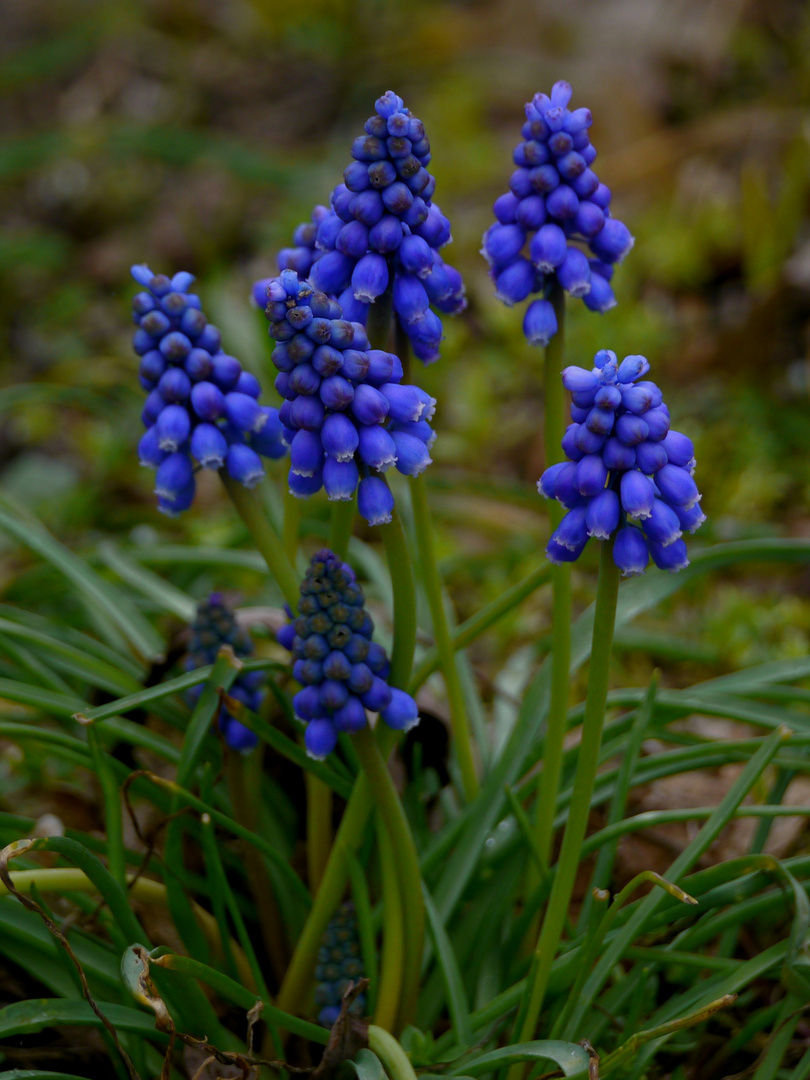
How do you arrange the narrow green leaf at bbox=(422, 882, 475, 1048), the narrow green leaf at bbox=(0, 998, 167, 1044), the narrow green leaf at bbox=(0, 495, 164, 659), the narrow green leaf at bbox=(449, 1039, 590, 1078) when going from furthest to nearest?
the narrow green leaf at bbox=(0, 495, 164, 659) < the narrow green leaf at bbox=(422, 882, 475, 1048) < the narrow green leaf at bbox=(0, 998, 167, 1044) < the narrow green leaf at bbox=(449, 1039, 590, 1078)

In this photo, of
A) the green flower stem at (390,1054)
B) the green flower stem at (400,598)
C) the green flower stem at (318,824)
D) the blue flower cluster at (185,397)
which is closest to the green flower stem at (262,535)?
the blue flower cluster at (185,397)

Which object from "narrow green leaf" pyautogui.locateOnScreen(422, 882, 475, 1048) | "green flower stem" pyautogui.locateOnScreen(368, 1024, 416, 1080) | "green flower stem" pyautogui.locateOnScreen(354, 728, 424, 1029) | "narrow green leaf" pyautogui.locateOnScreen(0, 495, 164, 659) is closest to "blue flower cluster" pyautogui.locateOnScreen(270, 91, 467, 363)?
"green flower stem" pyautogui.locateOnScreen(354, 728, 424, 1029)

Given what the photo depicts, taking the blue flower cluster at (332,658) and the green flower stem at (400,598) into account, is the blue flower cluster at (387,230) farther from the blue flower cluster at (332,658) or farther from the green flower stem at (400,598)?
the blue flower cluster at (332,658)

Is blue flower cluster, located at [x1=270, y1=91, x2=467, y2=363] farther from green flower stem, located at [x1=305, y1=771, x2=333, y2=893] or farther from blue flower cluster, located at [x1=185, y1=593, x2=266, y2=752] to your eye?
green flower stem, located at [x1=305, y1=771, x2=333, y2=893]

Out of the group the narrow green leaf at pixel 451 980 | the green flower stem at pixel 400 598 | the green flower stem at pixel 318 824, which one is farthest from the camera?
the green flower stem at pixel 318 824

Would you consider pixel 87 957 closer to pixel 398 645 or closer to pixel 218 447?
pixel 398 645
